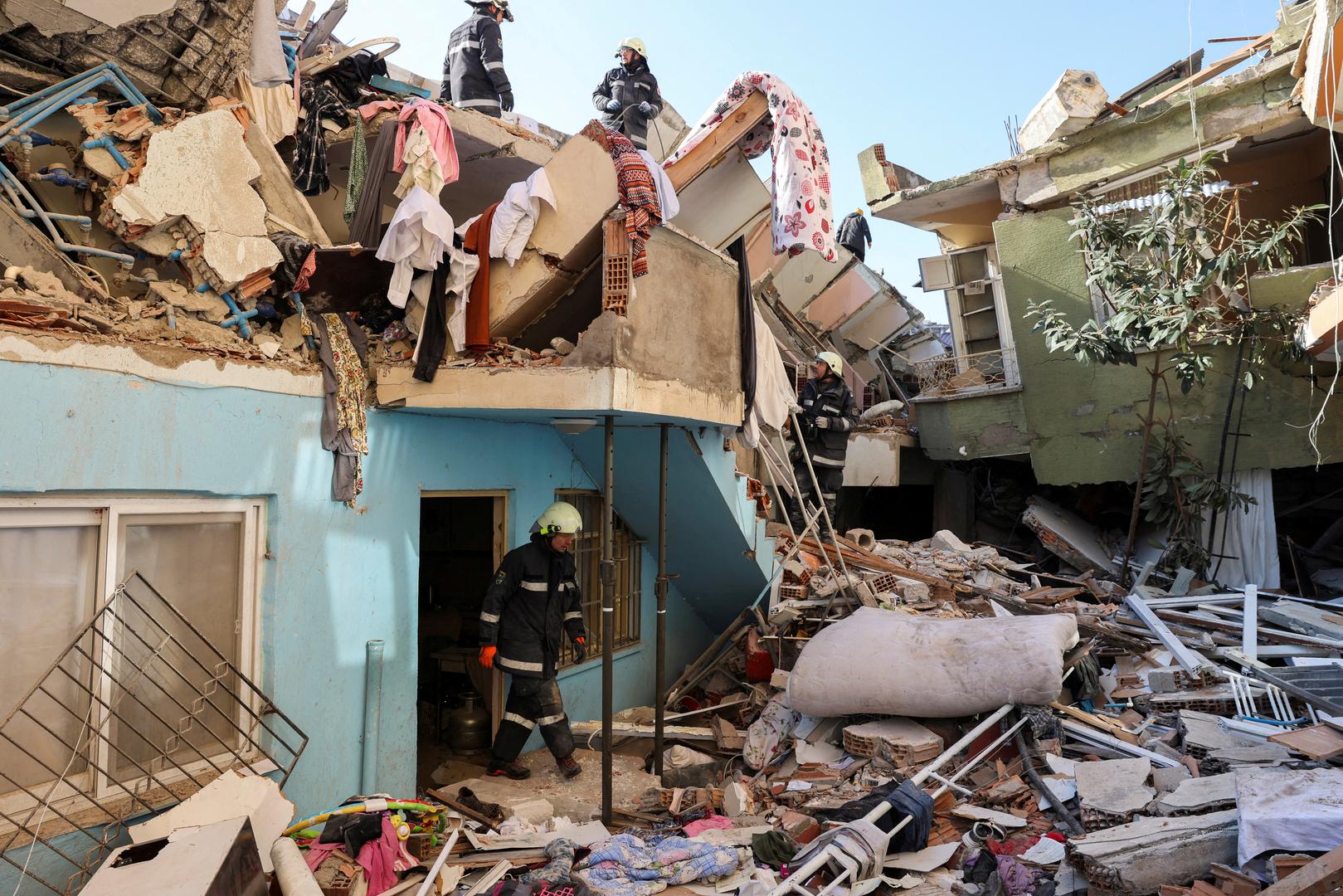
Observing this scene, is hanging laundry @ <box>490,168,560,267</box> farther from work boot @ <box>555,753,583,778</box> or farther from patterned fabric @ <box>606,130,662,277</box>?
work boot @ <box>555,753,583,778</box>

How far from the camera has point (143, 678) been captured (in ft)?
15.9

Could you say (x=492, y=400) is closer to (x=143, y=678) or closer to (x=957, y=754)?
(x=143, y=678)

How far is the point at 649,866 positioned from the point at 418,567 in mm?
3271

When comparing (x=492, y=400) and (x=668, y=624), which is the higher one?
(x=492, y=400)

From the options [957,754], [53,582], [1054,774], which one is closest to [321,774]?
[53,582]

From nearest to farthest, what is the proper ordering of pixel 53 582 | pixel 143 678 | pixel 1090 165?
pixel 53 582, pixel 143 678, pixel 1090 165

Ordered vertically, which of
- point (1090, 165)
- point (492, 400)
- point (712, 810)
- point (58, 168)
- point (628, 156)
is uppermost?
point (1090, 165)

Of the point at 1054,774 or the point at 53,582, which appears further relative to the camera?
the point at 1054,774

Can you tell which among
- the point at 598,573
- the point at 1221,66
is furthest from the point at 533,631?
the point at 1221,66

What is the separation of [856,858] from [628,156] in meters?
4.75

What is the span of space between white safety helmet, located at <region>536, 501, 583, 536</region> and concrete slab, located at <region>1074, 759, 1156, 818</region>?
13.4 feet

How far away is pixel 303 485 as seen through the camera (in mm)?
5695

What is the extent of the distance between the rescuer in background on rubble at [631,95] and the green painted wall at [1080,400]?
6.02 m

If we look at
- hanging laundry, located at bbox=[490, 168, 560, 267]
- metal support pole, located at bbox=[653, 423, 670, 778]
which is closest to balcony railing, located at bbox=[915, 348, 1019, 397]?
metal support pole, located at bbox=[653, 423, 670, 778]
